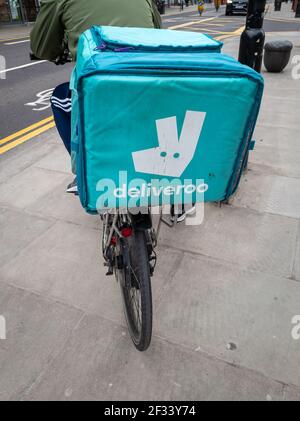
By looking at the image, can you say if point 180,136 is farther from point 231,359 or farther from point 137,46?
point 231,359

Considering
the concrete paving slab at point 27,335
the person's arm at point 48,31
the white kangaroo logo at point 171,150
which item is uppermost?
the person's arm at point 48,31

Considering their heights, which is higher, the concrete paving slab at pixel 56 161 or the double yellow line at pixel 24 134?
the double yellow line at pixel 24 134

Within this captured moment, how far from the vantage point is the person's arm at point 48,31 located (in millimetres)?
2523

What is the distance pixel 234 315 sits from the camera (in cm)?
243

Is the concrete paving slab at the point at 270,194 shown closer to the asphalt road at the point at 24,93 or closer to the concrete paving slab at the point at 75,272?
the concrete paving slab at the point at 75,272

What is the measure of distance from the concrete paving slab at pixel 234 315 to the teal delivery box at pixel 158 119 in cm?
108

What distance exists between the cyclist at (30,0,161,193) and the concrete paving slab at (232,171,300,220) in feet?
6.79

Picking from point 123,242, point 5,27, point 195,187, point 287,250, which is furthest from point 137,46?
point 5,27
